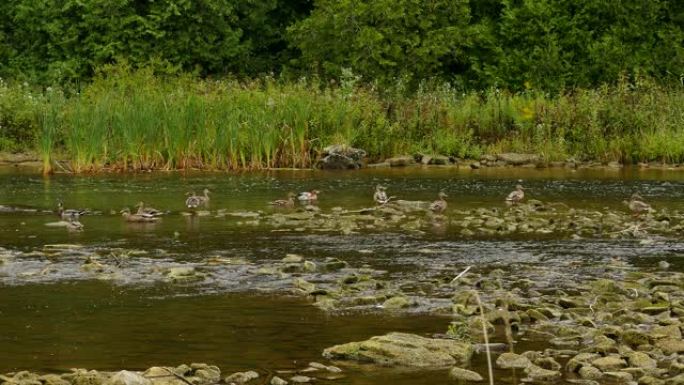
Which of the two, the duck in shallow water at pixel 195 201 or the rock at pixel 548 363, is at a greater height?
the duck in shallow water at pixel 195 201

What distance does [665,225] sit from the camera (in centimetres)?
2042

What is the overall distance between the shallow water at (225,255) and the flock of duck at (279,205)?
263mm

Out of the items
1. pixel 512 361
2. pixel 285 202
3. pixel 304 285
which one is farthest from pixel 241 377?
pixel 285 202

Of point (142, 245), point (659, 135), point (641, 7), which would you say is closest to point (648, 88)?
point (659, 135)

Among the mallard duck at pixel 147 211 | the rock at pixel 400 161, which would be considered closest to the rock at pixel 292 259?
the mallard duck at pixel 147 211

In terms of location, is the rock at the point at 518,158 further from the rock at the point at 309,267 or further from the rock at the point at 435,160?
the rock at the point at 309,267

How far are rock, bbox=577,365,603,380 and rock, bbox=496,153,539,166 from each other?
24590 millimetres

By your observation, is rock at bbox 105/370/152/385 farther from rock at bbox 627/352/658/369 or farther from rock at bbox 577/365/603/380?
rock at bbox 627/352/658/369

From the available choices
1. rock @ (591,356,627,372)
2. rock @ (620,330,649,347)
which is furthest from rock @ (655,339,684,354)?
rock @ (591,356,627,372)

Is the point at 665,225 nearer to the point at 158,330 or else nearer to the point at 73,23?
the point at 158,330

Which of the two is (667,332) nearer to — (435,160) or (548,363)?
(548,363)

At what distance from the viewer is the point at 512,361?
10672 millimetres

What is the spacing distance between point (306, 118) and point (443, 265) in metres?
17.1

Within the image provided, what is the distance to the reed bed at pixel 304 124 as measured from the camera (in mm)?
30844
